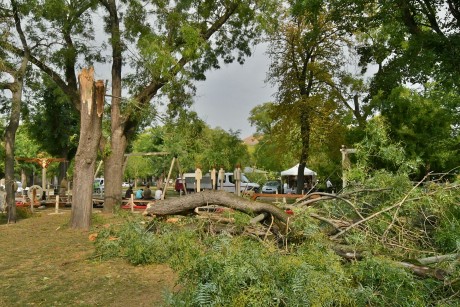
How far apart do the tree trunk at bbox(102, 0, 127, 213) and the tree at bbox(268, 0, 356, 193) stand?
34.1ft

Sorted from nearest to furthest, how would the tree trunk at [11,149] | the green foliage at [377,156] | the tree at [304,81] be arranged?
the green foliage at [377,156]
the tree trunk at [11,149]
the tree at [304,81]

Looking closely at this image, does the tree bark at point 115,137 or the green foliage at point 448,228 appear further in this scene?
the tree bark at point 115,137

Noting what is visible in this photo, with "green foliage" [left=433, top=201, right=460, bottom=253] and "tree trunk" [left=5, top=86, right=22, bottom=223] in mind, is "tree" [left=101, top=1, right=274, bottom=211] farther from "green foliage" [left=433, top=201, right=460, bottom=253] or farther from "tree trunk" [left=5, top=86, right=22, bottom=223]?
"green foliage" [left=433, top=201, right=460, bottom=253]

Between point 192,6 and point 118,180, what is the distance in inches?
263

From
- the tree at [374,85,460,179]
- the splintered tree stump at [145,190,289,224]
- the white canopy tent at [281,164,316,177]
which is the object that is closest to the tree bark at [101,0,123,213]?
the splintered tree stump at [145,190,289,224]

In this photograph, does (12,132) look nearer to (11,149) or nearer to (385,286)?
(11,149)

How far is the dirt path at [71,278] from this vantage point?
5.91 meters

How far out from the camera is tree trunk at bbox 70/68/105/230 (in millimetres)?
12164

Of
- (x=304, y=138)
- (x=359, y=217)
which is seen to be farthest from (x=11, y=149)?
(x=304, y=138)

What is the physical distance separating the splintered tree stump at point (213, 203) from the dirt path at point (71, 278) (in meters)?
1.01

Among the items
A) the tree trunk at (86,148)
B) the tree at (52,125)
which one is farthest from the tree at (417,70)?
the tree at (52,125)

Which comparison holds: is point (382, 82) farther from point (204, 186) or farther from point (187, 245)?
point (204, 186)

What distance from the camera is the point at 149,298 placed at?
19.4 feet

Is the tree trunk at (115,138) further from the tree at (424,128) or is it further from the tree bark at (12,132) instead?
the tree at (424,128)
